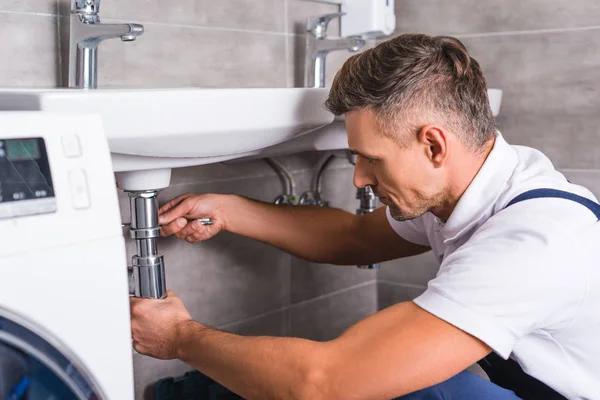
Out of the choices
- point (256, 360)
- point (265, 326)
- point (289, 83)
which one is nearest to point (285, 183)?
point (289, 83)

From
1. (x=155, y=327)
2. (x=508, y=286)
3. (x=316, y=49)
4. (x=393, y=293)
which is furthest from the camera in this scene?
(x=393, y=293)

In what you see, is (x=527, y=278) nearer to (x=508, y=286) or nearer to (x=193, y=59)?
(x=508, y=286)

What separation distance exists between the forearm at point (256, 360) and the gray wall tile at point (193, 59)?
62cm

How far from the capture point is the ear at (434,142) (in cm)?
111

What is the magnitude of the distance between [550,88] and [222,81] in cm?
79

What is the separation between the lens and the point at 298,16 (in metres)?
1.86

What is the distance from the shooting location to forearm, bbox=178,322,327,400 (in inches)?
39.6

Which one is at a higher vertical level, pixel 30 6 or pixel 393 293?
pixel 30 6

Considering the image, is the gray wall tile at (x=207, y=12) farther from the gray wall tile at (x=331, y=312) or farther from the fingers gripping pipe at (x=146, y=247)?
the gray wall tile at (x=331, y=312)

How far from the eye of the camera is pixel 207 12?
1639mm

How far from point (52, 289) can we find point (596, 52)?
1.46m

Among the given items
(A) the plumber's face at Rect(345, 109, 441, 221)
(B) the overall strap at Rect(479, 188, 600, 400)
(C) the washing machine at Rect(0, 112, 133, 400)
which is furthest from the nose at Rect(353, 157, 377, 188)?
(C) the washing machine at Rect(0, 112, 133, 400)

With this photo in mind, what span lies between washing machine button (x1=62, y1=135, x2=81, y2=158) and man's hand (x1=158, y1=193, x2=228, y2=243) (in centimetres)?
58

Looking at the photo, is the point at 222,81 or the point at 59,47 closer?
the point at 59,47
